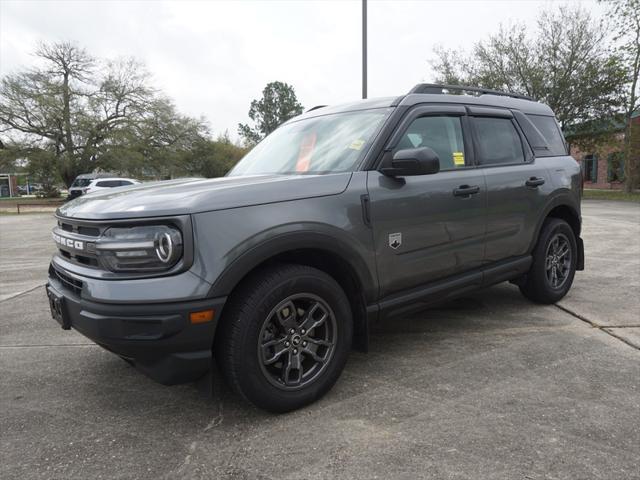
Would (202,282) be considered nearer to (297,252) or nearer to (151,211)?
(151,211)

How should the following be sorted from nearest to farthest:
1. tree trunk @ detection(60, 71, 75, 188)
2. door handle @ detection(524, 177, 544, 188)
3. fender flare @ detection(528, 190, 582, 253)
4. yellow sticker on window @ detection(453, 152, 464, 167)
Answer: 1. yellow sticker on window @ detection(453, 152, 464, 167)
2. door handle @ detection(524, 177, 544, 188)
3. fender flare @ detection(528, 190, 582, 253)
4. tree trunk @ detection(60, 71, 75, 188)

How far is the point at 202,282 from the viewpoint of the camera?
91.4 inches

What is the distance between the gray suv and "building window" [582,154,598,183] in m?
38.6

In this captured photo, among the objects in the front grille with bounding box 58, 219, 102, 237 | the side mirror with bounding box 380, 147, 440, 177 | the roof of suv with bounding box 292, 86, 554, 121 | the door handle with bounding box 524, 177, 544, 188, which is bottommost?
the front grille with bounding box 58, 219, 102, 237

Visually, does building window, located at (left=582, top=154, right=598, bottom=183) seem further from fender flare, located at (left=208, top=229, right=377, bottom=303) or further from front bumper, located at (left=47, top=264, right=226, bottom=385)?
front bumper, located at (left=47, top=264, right=226, bottom=385)

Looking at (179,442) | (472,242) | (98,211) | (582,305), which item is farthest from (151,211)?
(582,305)

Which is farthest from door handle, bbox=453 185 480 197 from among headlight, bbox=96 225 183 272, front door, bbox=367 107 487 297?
headlight, bbox=96 225 183 272

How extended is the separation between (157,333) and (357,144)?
1.75 meters

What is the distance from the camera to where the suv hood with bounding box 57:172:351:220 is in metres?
2.36

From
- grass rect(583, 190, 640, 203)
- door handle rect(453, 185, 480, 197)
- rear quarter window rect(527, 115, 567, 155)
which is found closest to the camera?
door handle rect(453, 185, 480, 197)

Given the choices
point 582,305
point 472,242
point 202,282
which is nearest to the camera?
point 202,282

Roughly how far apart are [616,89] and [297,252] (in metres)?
29.7

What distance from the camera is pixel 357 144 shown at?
320 centimetres

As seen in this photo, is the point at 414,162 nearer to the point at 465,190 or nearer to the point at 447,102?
the point at 465,190
